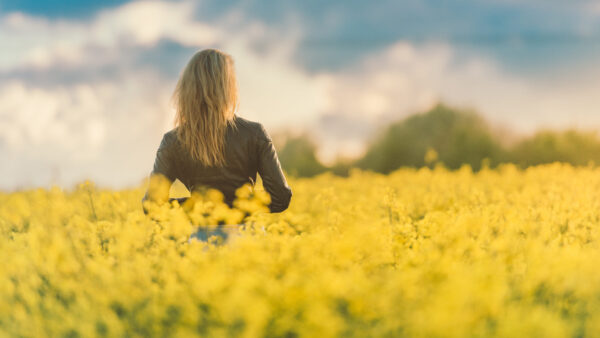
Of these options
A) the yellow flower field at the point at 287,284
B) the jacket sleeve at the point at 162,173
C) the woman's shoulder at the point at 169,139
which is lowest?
the yellow flower field at the point at 287,284

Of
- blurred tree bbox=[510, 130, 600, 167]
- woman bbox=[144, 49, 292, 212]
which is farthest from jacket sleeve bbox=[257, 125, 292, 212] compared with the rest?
blurred tree bbox=[510, 130, 600, 167]

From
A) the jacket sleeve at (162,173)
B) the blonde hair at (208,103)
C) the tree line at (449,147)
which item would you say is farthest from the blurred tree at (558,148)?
the jacket sleeve at (162,173)

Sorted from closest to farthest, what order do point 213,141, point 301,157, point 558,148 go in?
point 213,141 < point 558,148 < point 301,157

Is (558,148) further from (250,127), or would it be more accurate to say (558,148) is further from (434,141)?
(250,127)

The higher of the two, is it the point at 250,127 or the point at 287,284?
the point at 250,127

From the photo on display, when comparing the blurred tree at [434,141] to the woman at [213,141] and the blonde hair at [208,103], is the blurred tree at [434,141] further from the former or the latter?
the blonde hair at [208,103]

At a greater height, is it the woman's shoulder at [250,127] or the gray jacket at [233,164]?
the woman's shoulder at [250,127]

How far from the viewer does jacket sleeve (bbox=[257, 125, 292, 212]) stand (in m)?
3.77

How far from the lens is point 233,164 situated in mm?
3803

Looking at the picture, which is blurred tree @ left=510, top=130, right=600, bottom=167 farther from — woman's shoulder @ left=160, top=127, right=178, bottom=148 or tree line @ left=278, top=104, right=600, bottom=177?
woman's shoulder @ left=160, top=127, right=178, bottom=148

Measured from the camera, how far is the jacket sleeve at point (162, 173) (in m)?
3.80

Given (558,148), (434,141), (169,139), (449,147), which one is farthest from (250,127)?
(434,141)

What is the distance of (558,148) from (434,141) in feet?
19.8

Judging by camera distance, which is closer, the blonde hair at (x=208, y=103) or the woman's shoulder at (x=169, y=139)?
the blonde hair at (x=208, y=103)
